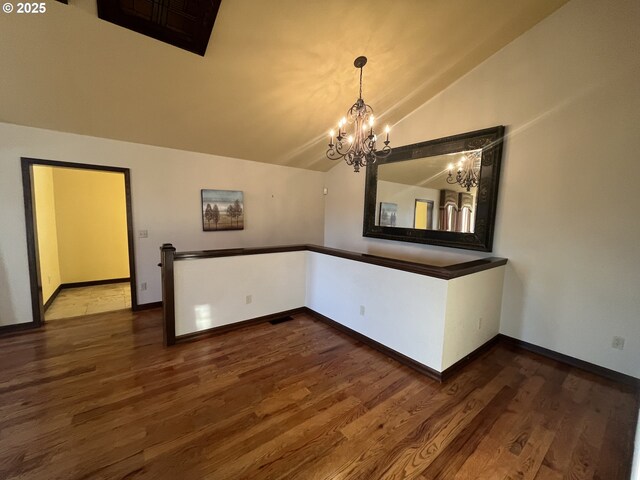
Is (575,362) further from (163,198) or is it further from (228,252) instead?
(163,198)

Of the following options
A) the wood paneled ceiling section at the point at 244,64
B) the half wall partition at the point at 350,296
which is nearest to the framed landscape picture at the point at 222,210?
the wood paneled ceiling section at the point at 244,64

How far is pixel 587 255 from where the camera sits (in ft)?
8.61

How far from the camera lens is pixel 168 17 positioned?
2156 mm

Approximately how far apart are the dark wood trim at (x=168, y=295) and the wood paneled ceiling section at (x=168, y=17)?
6.41ft

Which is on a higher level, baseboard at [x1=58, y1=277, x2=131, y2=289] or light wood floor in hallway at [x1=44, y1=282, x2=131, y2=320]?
baseboard at [x1=58, y1=277, x2=131, y2=289]

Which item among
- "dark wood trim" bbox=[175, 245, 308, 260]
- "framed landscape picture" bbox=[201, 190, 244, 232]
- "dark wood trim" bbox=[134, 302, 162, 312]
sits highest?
"framed landscape picture" bbox=[201, 190, 244, 232]

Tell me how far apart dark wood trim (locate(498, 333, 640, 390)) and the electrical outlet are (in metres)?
0.24

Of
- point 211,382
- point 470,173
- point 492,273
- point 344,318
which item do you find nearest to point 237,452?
point 211,382

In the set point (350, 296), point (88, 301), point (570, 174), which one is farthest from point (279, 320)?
point (570, 174)

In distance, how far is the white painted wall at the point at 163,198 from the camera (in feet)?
10.1

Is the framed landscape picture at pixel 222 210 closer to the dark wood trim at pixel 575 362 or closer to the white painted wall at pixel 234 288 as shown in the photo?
the white painted wall at pixel 234 288

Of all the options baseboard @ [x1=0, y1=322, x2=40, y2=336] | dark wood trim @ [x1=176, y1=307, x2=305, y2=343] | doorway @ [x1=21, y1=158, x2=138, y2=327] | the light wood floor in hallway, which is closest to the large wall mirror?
dark wood trim @ [x1=176, y1=307, x2=305, y2=343]

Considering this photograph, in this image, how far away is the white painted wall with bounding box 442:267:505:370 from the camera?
2412 millimetres

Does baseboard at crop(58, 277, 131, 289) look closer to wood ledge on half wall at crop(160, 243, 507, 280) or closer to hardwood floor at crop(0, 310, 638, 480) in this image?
hardwood floor at crop(0, 310, 638, 480)
